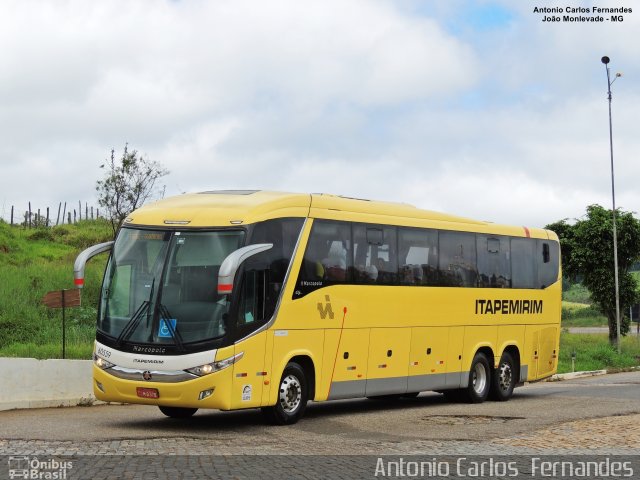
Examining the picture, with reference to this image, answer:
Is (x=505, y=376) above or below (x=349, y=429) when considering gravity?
above

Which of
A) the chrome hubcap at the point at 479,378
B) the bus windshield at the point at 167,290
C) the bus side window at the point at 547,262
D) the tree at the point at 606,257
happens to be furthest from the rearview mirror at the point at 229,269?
the tree at the point at 606,257

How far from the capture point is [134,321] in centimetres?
1602

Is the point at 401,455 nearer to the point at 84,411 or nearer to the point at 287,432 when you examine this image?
the point at 287,432

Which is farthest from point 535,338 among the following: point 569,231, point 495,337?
point 569,231

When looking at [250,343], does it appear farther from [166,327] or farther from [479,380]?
[479,380]

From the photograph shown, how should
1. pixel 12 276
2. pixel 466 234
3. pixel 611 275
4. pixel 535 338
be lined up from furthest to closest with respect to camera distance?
pixel 611 275 < pixel 12 276 < pixel 535 338 < pixel 466 234

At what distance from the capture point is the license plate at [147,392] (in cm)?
1567

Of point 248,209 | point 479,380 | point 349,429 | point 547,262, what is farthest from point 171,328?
point 547,262

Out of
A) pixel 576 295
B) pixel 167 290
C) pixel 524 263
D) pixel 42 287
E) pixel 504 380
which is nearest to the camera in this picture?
pixel 167 290

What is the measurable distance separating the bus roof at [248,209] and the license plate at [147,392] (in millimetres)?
2524

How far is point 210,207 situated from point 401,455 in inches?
225

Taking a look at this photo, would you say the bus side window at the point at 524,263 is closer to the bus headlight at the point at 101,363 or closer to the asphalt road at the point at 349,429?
the asphalt road at the point at 349,429

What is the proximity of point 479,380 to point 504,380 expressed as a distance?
944mm

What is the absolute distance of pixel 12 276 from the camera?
37.3 meters
